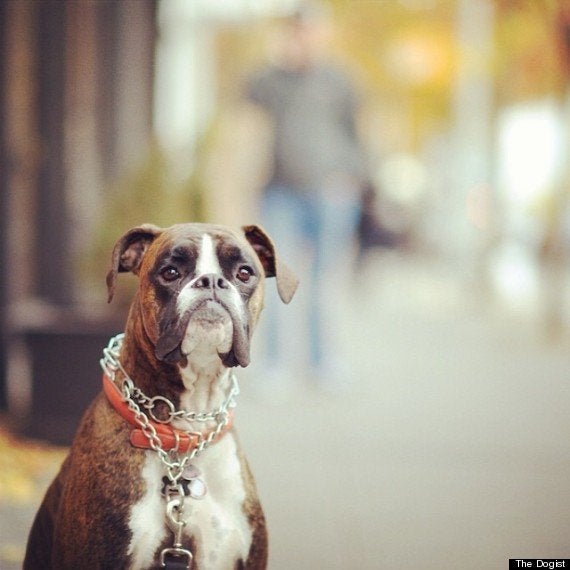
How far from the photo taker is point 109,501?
104 inches

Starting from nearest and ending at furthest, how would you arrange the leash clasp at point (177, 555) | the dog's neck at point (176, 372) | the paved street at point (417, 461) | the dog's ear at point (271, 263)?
1. the leash clasp at point (177, 555)
2. the dog's neck at point (176, 372)
3. the dog's ear at point (271, 263)
4. the paved street at point (417, 461)

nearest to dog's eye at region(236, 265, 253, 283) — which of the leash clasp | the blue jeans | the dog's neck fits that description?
the dog's neck

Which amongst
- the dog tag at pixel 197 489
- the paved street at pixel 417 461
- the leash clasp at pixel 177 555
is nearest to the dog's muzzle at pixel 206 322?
the dog tag at pixel 197 489

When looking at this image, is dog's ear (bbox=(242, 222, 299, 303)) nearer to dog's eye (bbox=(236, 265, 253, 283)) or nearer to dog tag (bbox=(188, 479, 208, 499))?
dog's eye (bbox=(236, 265, 253, 283))

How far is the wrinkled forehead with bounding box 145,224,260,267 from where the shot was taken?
2.82 metres

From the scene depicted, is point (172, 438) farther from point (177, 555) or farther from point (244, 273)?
point (244, 273)

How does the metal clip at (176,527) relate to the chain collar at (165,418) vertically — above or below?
below

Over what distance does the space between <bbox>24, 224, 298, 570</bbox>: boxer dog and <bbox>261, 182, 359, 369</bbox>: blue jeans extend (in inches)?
183

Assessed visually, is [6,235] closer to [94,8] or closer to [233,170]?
[94,8]

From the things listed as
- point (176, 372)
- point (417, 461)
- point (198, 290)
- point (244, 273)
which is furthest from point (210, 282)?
point (417, 461)

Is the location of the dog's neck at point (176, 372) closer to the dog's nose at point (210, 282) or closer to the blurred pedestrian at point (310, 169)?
the dog's nose at point (210, 282)

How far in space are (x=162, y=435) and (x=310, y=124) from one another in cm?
539

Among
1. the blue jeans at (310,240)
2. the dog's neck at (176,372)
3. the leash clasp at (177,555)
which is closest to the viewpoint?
the leash clasp at (177,555)

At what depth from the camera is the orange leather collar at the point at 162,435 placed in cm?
270
